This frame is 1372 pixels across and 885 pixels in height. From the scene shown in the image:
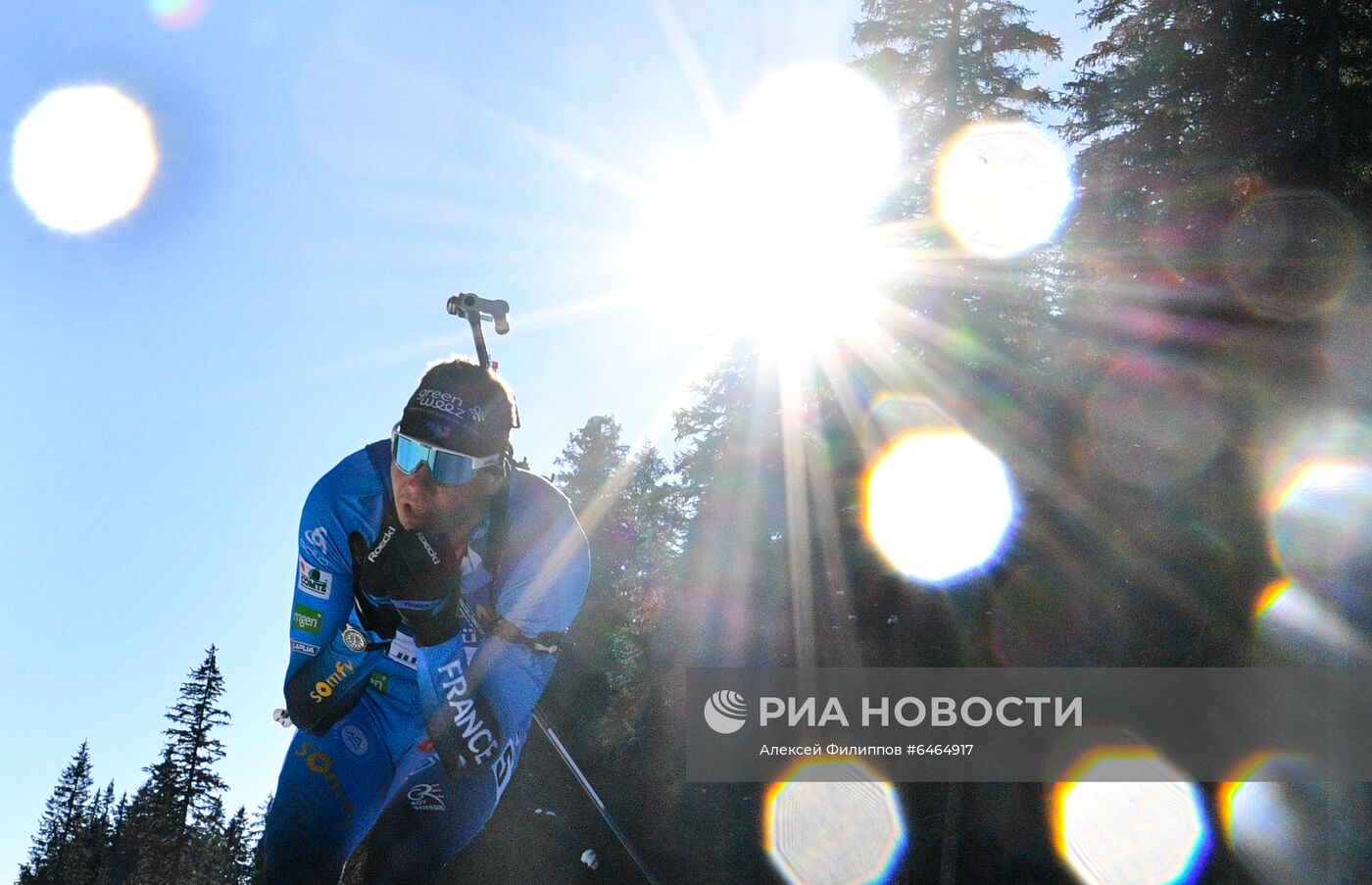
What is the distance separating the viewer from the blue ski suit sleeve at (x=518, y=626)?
4.37 meters

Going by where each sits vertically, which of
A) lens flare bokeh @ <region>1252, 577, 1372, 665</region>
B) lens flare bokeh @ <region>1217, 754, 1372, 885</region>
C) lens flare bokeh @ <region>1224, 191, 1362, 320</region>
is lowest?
lens flare bokeh @ <region>1217, 754, 1372, 885</region>

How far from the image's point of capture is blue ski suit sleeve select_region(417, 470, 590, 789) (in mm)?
4367

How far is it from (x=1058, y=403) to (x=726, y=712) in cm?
864

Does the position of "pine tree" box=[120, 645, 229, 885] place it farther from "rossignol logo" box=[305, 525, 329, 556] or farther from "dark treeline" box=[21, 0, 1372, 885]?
"rossignol logo" box=[305, 525, 329, 556]

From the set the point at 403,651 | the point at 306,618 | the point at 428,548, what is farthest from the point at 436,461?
the point at 403,651

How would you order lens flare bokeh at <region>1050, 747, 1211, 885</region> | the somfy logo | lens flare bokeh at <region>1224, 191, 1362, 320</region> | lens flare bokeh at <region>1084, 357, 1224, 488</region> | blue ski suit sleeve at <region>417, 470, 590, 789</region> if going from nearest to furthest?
blue ski suit sleeve at <region>417, 470, 590, 789</region>
lens flare bokeh at <region>1224, 191, 1362, 320</region>
the somfy logo
lens flare bokeh at <region>1050, 747, 1211, 885</region>
lens flare bokeh at <region>1084, 357, 1224, 488</region>

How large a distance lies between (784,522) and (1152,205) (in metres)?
9.11

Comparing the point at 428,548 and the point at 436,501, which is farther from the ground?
the point at 436,501

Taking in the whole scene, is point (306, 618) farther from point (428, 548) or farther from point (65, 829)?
point (65, 829)

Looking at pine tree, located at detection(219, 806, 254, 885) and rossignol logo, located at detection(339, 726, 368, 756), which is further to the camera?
pine tree, located at detection(219, 806, 254, 885)

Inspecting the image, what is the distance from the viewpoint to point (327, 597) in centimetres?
448

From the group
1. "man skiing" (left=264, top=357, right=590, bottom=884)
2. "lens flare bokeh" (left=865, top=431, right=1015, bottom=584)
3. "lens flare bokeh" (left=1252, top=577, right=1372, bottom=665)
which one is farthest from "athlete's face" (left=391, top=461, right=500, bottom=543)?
"lens flare bokeh" (left=865, top=431, right=1015, bottom=584)

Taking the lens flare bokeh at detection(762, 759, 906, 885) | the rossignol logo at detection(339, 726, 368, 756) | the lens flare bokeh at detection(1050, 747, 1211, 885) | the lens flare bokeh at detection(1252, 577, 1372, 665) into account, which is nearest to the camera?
the rossignol logo at detection(339, 726, 368, 756)

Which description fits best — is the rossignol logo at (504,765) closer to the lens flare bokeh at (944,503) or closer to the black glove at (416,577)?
the black glove at (416,577)
